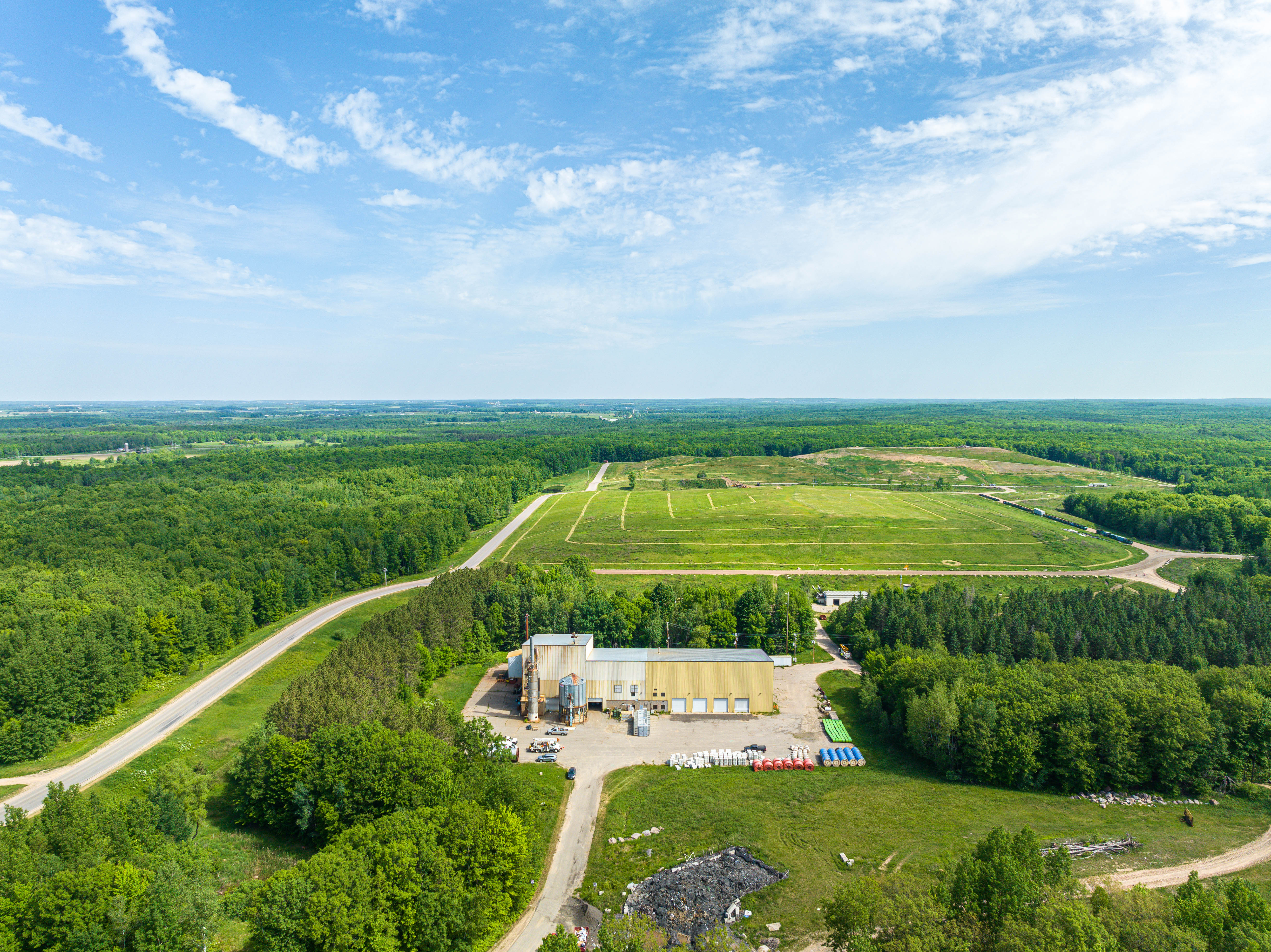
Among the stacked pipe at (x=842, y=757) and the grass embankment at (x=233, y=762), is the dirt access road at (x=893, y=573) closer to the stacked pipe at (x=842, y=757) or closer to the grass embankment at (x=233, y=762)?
the grass embankment at (x=233, y=762)

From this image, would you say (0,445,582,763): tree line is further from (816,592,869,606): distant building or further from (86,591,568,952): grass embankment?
(816,592,869,606): distant building

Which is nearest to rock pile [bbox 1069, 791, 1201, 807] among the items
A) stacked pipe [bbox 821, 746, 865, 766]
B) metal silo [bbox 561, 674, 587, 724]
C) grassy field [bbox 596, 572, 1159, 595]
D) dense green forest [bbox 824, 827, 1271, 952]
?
stacked pipe [bbox 821, 746, 865, 766]

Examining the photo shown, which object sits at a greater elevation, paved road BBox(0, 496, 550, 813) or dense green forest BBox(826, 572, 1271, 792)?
dense green forest BBox(826, 572, 1271, 792)

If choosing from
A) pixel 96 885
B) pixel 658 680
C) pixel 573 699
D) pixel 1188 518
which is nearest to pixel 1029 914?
pixel 658 680

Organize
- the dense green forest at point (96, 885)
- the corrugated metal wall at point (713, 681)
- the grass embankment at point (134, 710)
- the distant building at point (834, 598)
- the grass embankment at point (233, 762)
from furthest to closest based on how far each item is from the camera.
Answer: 1. the distant building at point (834, 598)
2. the corrugated metal wall at point (713, 681)
3. the grass embankment at point (134, 710)
4. the grass embankment at point (233, 762)
5. the dense green forest at point (96, 885)

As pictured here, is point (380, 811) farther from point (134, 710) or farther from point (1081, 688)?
point (1081, 688)

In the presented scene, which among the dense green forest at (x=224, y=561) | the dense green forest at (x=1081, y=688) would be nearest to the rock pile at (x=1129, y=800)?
the dense green forest at (x=1081, y=688)

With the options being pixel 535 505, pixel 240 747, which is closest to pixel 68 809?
pixel 240 747
